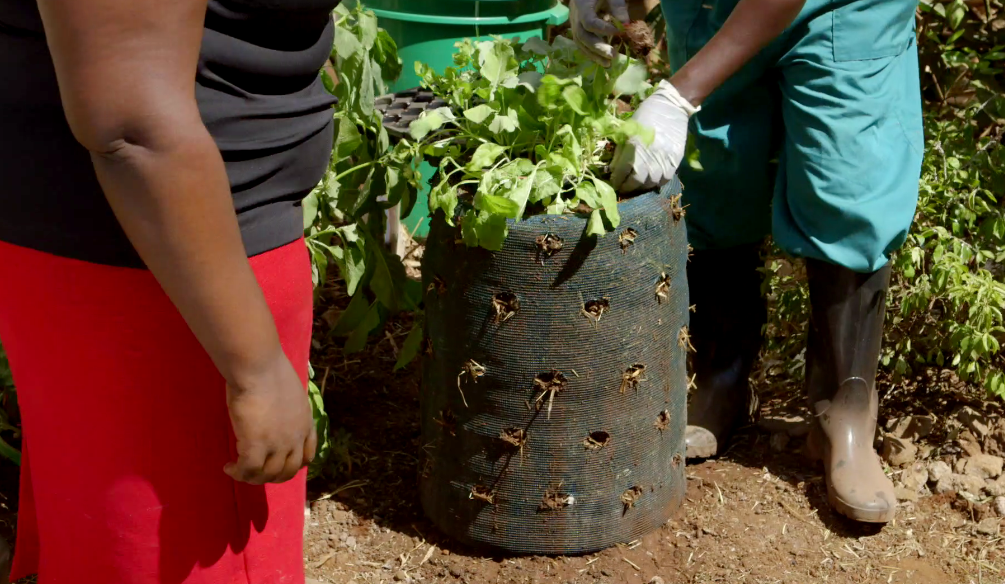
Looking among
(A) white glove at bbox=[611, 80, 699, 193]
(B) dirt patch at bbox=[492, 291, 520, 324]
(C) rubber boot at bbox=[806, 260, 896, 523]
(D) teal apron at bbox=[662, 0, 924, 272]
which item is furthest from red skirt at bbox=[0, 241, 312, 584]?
(C) rubber boot at bbox=[806, 260, 896, 523]

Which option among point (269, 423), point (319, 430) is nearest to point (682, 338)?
point (319, 430)

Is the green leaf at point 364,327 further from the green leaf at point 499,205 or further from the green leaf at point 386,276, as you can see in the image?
the green leaf at point 499,205

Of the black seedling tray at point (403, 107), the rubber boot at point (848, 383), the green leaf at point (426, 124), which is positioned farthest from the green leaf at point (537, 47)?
the rubber boot at point (848, 383)

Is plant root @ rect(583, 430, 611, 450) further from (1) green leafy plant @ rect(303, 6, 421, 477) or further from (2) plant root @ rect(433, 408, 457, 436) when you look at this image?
(1) green leafy plant @ rect(303, 6, 421, 477)

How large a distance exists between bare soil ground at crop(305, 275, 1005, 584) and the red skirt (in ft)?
3.47

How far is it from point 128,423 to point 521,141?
108 centimetres

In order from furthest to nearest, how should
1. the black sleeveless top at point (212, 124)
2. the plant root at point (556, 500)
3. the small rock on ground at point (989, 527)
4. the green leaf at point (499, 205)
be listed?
1. the small rock on ground at point (989, 527)
2. the plant root at point (556, 500)
3. the green leaf at point (499, 205)
4. the black sleeveless top at point (212, 124)

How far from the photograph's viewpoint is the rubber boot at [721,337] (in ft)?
8.52

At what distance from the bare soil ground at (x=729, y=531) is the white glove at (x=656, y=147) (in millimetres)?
842

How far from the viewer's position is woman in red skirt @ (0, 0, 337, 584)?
34.8 inches

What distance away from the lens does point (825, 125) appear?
2.16 meters

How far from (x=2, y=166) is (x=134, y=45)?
28cm

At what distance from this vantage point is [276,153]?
43.7 inches

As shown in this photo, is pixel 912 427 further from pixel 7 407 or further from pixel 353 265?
pixel 7 407
